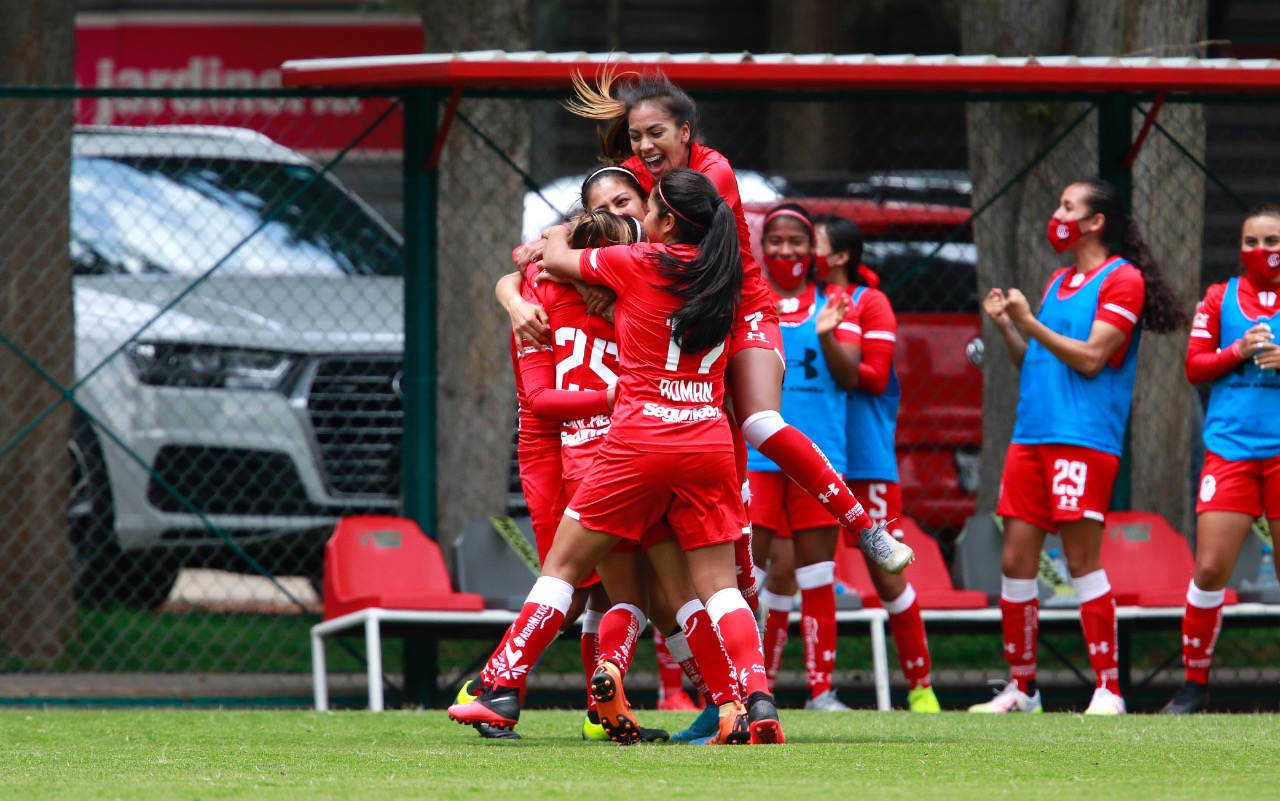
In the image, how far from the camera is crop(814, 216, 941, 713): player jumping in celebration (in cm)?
707

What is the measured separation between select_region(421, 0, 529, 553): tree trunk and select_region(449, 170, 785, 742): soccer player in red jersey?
3336 mm

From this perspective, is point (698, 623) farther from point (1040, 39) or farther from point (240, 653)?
point (1040, 39)

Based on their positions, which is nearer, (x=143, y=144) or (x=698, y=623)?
(x=698, y=623)

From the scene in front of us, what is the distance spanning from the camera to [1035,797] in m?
3.92

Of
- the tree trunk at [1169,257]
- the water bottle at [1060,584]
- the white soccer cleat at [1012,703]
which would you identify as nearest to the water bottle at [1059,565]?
the water bottle at [1060,584]

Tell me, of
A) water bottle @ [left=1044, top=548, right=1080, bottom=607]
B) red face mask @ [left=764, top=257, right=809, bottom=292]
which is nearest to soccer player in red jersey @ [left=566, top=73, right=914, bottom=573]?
red face mask @ [left=764, top=257, right=809, bottom=292]

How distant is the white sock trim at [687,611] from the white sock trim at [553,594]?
34 centimetres

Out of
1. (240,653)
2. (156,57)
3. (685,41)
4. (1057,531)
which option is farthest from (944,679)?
(156,57)

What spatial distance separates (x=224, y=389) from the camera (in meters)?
8.52

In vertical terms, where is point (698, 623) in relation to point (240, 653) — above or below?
above

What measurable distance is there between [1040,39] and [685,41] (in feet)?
22.5

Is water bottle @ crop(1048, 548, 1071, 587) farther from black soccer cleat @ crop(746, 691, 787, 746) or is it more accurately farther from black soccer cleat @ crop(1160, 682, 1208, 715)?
black soccer cleat @ crop(746, 691, 787, 746)

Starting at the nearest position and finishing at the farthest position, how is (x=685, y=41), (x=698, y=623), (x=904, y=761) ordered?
(x=904, y=761), (x=698, y=623), (x=685, y=41)

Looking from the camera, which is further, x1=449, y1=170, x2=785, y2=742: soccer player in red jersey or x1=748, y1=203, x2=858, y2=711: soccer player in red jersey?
x1=748, y1=203, x2=858, y2=711: soccer player in red jersey
